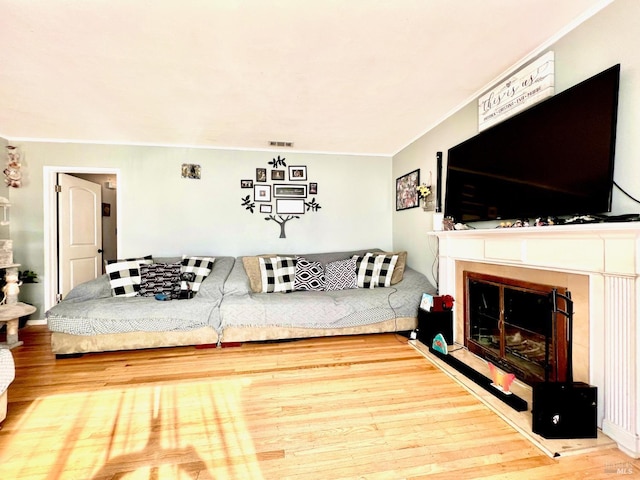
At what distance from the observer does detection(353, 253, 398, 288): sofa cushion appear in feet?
11.1

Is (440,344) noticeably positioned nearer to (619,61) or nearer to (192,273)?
(619,61)

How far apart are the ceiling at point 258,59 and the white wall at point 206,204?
0.58 meters

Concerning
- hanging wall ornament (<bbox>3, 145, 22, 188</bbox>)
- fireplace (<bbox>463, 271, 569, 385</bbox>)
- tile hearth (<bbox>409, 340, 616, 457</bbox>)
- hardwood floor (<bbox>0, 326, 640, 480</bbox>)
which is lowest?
hardwood floor (<bbox>0, 326, 640, 480</bbox>)

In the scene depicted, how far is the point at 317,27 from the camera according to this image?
1.68 meters

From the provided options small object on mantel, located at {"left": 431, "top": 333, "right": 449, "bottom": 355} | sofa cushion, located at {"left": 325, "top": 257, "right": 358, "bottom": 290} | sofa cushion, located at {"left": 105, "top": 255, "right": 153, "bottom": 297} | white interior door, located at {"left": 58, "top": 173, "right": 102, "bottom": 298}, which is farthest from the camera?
white interior door, located at {"left": 58, "top": 173, "right": 102, "bottom": 298}

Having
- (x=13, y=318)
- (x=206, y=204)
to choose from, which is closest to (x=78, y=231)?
(x=13, y=318)

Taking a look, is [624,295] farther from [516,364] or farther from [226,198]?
[226,198]

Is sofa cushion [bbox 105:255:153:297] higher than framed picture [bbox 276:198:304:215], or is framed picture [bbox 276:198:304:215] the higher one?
framed picture [bbox 276:198:304:215]

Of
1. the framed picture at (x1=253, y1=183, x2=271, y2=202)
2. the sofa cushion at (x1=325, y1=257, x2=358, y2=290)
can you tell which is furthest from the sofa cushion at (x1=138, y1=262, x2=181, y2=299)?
the sofa cushion at (x1=325, y1=257, x2=358, y2=290)

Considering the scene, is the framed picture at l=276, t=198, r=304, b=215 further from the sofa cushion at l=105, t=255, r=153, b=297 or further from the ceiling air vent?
the sofa cushion at l=105, t=255, r=153, b=297

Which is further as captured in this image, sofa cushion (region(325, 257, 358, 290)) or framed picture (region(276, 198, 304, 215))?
framed picture (region(276, 198, 304, 215))

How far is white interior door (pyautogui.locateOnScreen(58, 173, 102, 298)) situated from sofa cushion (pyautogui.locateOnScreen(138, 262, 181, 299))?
54.6 inches

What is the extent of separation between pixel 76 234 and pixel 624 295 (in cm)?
528

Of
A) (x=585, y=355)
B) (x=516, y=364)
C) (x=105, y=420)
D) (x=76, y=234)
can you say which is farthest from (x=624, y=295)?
(x=76, y=234)
